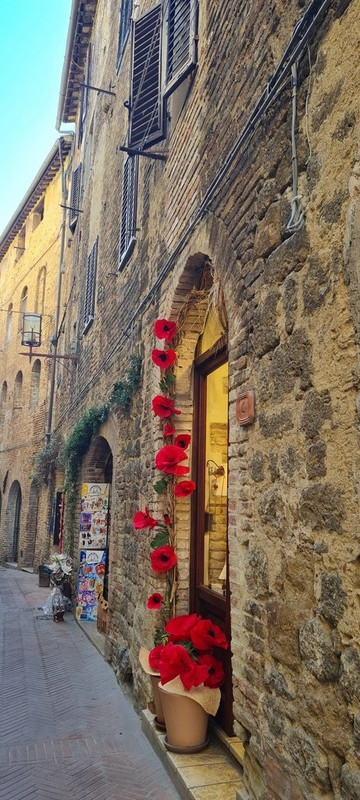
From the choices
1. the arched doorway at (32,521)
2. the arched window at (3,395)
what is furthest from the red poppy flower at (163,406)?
the arched window at (3,395)

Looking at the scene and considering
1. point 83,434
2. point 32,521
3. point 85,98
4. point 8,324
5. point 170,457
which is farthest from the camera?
point 8,324

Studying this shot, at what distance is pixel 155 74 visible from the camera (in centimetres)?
574

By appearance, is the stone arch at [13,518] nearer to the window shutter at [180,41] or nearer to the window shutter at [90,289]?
the window shutter at [90,289]

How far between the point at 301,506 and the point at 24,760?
3.07 meters

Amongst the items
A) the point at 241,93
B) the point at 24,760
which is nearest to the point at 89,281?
the point at 241,93

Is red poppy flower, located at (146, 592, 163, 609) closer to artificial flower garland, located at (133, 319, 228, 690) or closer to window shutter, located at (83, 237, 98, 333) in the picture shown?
artificial flower garland, located at (133, 319, 228, 690)

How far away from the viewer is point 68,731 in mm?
4445

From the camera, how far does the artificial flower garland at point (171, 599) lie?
3.51 meters

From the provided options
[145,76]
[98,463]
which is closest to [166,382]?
[145,76]

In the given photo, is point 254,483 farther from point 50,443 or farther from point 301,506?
point 50,443

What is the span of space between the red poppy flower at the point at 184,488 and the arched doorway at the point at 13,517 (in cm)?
1649

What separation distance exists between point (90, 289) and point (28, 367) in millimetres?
10704

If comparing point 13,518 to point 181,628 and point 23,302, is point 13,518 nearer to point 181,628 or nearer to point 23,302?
point 23,302

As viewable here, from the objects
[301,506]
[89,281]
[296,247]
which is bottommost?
[301,506]
